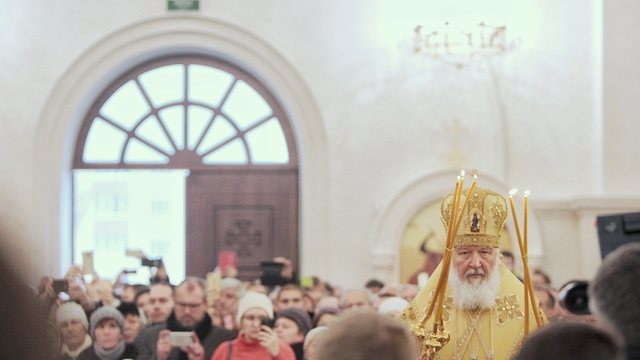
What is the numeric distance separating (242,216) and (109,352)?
6299mm

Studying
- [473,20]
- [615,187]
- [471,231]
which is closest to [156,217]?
[473,20]

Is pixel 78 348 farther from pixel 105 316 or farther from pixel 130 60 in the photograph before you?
pixel 130 60

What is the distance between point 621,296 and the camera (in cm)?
273

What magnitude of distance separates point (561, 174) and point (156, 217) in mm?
4933

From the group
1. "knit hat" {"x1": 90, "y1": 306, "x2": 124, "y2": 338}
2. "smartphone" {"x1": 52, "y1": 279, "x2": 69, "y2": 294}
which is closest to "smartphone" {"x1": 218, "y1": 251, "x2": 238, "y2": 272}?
"knit hat" {"x1": 90, "y1": 306, "x2": 124, "y2": 338}

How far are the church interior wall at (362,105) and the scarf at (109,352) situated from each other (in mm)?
5500

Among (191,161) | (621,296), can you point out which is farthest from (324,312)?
(621,296)

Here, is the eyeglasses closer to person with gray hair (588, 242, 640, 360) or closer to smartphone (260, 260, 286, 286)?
smartphone (260, 260, 286, 286)

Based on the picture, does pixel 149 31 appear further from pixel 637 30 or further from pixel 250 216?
pixel 637 30

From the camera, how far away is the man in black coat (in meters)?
7.72

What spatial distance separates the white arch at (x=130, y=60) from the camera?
1365 centimetres

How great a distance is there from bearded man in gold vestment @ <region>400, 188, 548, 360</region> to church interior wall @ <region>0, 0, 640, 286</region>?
7.41 metres

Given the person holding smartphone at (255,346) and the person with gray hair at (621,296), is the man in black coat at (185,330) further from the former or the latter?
the person with gray hair at (621,296)

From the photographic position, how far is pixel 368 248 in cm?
1350
